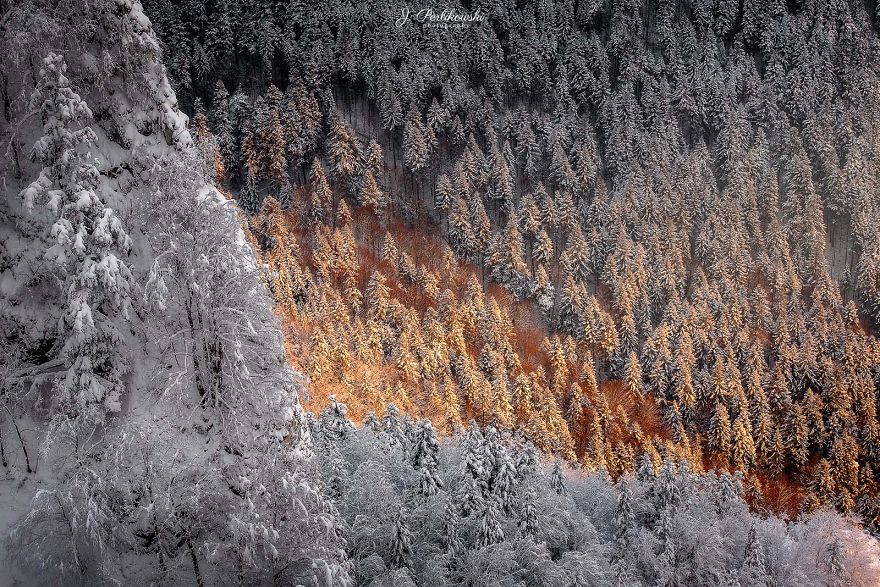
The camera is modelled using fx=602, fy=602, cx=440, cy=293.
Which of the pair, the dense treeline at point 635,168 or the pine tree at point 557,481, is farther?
the dense treeline at point 635,168

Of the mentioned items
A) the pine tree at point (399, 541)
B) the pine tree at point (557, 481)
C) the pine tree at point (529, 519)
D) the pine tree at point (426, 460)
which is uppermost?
the pine tree at point (399, 541)

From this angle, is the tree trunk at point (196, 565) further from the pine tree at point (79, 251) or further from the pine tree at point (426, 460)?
the pine tree at point (426, 460)

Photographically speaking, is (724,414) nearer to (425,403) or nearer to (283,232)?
(425,403)

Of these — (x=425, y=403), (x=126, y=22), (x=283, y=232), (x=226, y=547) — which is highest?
(x=126, y=22)

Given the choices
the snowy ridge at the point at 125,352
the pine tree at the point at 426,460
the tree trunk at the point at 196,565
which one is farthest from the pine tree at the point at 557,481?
the tree trunk at the point at 196,565

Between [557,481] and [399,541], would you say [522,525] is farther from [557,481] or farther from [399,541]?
Result: [557,481]

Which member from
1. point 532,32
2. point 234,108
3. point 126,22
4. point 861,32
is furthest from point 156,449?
point 861,32

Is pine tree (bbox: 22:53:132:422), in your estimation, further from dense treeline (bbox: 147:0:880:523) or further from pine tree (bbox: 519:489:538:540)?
dense treeline (bbox: 147:0:880:523)
